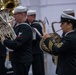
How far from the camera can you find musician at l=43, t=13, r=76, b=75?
4.25 meters

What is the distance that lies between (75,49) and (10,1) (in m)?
2.20

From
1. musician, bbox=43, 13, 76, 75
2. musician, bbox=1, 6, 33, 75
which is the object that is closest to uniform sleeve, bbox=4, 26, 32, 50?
musician, bbox=1, 6, 33, 75

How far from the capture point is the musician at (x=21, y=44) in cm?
540

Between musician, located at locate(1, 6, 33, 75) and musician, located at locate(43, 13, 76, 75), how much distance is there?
110 centimetres

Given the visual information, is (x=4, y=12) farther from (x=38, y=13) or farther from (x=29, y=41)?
(x=38, y=13)

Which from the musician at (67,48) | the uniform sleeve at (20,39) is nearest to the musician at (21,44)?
the uniform sleeve at (20,39)

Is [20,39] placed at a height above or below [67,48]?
below

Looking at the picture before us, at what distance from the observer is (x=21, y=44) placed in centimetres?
540

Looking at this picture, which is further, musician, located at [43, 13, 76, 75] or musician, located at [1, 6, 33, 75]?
musician, located at [1, 6, 33, 75]

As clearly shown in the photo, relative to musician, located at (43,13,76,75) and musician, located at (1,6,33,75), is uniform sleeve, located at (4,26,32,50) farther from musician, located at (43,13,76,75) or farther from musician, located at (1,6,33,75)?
musician, located at (43,13,76,75)

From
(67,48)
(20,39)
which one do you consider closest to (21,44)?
(20,39)

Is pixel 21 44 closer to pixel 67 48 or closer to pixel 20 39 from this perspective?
pixel 20 39

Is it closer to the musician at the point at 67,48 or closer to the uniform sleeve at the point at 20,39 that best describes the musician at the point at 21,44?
the uniform sleeve at the point at 20,39

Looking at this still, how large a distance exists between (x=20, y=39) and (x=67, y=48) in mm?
1350
